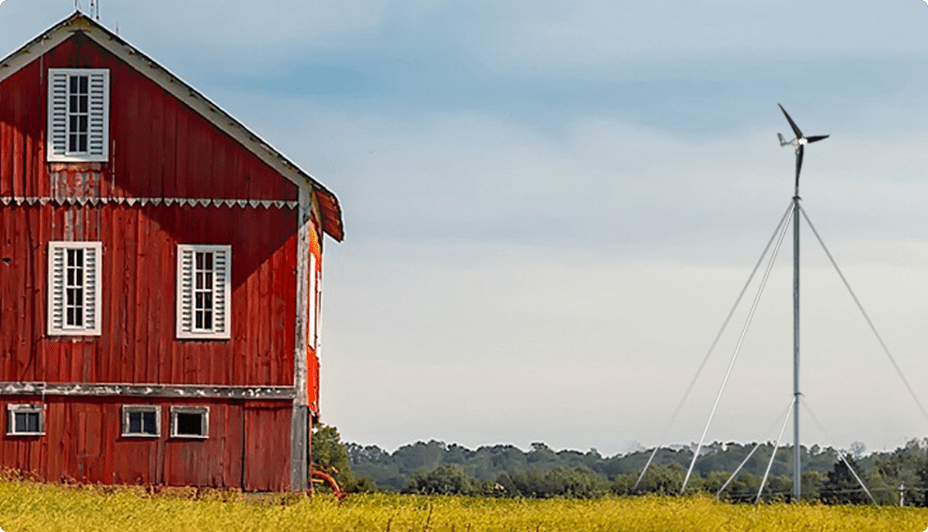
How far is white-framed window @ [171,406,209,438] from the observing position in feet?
94.5

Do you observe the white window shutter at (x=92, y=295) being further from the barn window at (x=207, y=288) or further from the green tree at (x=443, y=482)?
the green tree at (x=443, y=482)

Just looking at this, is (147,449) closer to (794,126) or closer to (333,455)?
(333,455)

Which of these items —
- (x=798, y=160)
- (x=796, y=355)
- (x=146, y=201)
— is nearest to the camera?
(x=146, y=201)

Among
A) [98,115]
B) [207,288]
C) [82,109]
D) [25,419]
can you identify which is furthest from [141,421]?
[82,109]

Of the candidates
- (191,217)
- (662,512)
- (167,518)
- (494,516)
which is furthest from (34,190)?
(662,512)

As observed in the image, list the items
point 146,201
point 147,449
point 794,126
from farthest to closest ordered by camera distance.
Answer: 1. point 794,126
2. point 146,201
3. point 147,449

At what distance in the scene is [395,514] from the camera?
24.9 m

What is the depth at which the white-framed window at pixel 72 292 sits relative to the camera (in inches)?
1136

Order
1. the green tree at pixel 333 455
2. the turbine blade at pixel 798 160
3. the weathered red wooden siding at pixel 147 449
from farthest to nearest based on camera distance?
the green tree at pixel 333 455 < the turbine blade at pixel 798 160 < the weathered red wooden siding at pixel 147 449

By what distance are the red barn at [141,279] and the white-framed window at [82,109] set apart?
0.09 ft

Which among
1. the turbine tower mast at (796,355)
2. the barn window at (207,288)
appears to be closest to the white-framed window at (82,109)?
the barn window at (207,288)

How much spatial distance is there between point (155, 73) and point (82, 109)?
166 centimetres

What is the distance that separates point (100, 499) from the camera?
86.7 ft

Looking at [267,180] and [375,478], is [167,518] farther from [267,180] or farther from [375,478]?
[375,478]
